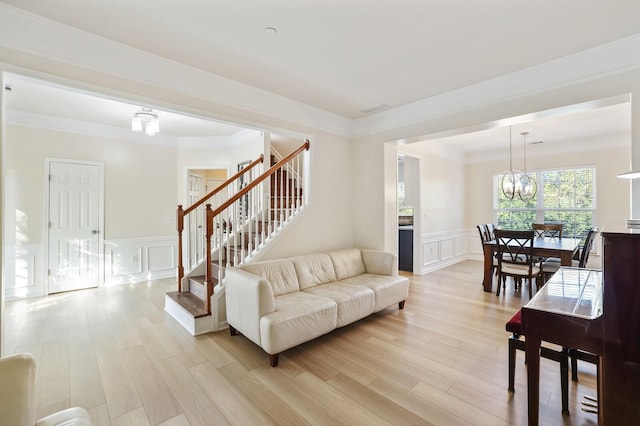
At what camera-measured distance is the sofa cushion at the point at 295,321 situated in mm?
2406

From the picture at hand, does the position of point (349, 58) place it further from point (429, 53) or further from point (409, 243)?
point (409, 243)

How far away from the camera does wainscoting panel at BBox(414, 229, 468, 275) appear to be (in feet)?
18.9

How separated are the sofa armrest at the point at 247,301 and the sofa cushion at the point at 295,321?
9cm

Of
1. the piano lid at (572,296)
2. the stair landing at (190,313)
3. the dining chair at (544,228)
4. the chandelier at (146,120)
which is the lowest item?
the stair landing at (190,313)

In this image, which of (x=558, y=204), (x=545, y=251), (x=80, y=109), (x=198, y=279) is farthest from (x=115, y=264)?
(x=558, y=204)

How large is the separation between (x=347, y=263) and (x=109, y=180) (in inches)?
176

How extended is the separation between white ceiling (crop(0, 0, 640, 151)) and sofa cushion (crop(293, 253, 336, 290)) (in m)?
2.13

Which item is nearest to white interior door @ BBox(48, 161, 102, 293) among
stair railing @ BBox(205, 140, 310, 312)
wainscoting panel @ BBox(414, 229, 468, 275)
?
stair railing @ BBox(205, 140, 310, 312)

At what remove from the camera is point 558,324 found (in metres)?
1.49

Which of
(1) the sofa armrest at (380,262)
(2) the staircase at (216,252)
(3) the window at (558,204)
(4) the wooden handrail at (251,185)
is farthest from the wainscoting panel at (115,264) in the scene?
(3) the window at (558,204)

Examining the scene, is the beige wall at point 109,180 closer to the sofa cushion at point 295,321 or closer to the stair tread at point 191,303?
the stair tread at point 191,303

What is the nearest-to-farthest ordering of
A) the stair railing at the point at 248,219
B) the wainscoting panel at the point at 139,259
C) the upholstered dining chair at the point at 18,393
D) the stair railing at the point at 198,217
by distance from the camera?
the upholstered dining chair at the point at 18,393 < the stair railing at the point at 248,219 < the stair railing at the point at 198,217 < the wainscoting panel at the point at 139,259

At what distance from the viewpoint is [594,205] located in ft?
18.8

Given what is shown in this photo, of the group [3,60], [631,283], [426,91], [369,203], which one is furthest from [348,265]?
[3,60]
